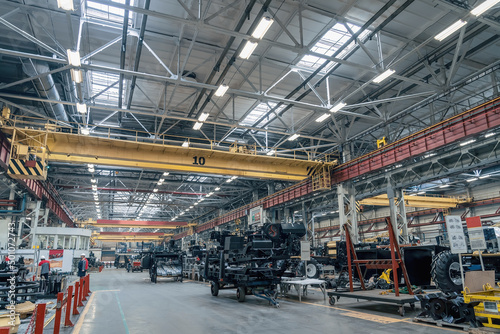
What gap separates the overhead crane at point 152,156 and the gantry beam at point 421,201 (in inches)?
387

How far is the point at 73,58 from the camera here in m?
11.0

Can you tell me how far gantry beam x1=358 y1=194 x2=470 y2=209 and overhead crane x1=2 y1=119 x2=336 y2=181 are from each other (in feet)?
32.3

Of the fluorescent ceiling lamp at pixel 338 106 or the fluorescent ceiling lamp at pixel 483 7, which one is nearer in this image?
the fluorescent ceiling lamp at pixel 483 7

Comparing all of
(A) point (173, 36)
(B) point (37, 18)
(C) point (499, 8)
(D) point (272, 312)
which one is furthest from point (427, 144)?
(B) point (37, 18)

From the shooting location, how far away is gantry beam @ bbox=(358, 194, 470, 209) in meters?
26.7

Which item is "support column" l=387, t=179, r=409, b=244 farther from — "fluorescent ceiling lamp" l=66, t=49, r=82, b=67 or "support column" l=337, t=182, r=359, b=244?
"fluorescent ceiling lamp" l=66, t=49, r=82, b=67

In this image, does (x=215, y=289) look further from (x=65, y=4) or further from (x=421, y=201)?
(x=421, y=201)

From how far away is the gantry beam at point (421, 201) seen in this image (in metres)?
26.7

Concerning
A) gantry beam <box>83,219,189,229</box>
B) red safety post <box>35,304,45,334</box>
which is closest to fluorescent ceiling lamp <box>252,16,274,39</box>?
red safety post <box>35,304,45,334</box>

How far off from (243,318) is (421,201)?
80.1 ft

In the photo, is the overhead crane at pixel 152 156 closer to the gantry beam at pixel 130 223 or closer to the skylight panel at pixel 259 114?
the skylight panel at pixel 259 114

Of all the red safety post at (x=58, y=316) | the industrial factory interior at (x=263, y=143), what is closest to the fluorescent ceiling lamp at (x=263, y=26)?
the industrial factory interior at (x=263, y=143)

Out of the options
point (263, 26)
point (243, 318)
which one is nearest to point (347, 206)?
point (263, 26)

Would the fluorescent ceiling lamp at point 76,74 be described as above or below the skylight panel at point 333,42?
below
